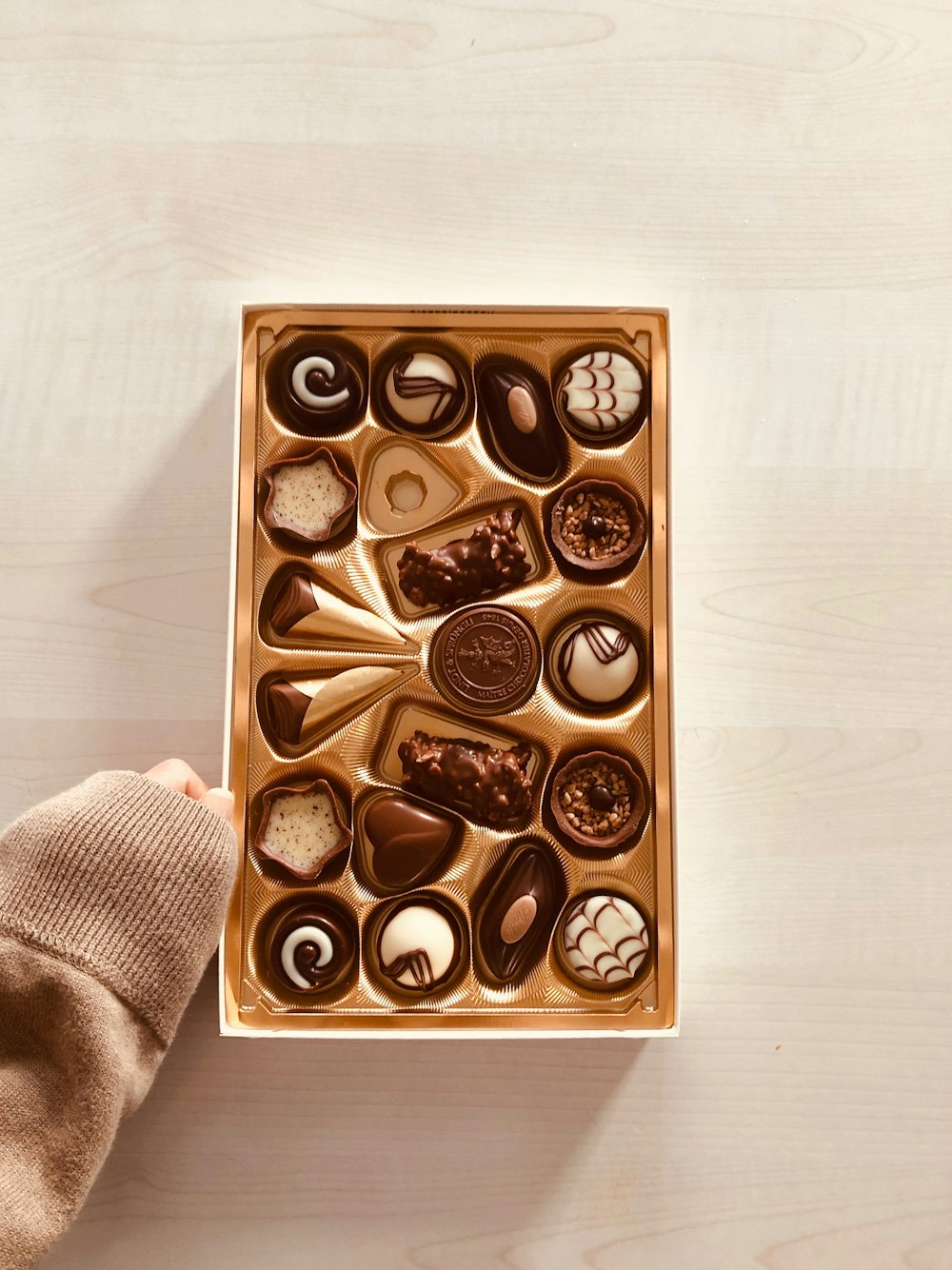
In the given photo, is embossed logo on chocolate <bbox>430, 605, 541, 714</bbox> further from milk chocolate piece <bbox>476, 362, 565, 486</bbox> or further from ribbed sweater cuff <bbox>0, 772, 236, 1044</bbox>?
ribbed sweater cuff <bbox>0, 772, 236, 1044</bbox>

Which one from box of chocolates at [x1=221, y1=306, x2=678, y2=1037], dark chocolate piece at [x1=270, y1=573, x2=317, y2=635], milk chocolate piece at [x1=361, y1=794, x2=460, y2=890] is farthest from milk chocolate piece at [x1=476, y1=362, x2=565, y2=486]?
milk chocolate piece at [x1=361, y1=794, x2=460, y2=890]

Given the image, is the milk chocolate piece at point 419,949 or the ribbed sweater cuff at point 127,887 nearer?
the ribbed sweater cuff at point 127,887

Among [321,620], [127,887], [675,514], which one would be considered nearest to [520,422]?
[675,514]

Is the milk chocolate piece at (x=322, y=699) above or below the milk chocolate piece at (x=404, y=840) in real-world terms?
above

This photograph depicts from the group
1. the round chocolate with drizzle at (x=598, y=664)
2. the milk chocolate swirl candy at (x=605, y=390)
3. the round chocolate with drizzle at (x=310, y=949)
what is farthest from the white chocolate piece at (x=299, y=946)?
the milk chocolate swirl candy at (x=605, y=390)

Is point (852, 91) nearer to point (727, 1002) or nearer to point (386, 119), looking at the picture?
point (386, 119)

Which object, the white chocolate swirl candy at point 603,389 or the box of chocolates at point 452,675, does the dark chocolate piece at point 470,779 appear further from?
the white chocolate swirl candy at point 603,389

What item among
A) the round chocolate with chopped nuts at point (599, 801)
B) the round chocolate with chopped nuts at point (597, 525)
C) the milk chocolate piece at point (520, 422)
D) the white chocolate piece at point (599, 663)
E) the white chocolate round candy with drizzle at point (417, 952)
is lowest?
the white chocolate round candy with drizzle at point (417, 952)
